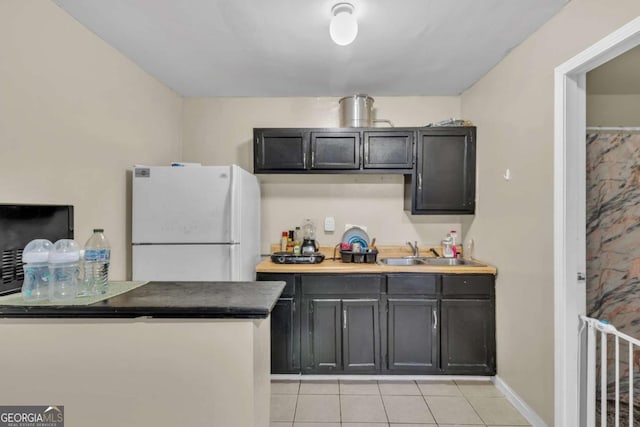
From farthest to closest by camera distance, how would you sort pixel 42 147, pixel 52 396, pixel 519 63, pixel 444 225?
1. pixel 444 225
2. pixel 519 63
3. pixel 42 147
4. pixel 52 396

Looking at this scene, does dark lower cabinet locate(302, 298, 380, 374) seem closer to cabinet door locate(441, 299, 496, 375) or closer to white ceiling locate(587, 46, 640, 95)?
cabinet door locate(441, 299, 496, 375)

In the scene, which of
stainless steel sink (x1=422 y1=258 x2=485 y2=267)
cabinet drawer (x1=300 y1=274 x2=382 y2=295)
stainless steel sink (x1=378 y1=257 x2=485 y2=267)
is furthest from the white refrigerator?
stainless steel sink (x1=422 y1=258 x2=485 y2=267)

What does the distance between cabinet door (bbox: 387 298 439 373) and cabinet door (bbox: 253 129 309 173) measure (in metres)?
1.42

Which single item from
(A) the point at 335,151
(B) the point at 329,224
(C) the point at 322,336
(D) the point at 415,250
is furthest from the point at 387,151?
(C) the point at 322,336

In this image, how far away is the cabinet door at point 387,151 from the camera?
2689 millimetres

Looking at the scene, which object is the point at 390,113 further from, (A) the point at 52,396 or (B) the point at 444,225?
(A) the point at 52,396

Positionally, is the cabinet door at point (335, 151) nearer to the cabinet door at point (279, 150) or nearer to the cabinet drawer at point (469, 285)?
the cabinet door at point (279, 150)

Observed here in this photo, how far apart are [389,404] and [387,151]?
6.52ft

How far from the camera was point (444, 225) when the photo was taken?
301 cm

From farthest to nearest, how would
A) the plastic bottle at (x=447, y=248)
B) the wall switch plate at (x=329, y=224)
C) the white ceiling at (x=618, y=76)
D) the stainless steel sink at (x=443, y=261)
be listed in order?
the wall switch plate at (x=329, y=224), the plastic bottle at (x=447, y=248), the stainless steel sink at (x=443, y=261), the white ceiling at (x=618, y=76)

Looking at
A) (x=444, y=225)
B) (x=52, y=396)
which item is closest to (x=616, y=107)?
(x=444, y=225)

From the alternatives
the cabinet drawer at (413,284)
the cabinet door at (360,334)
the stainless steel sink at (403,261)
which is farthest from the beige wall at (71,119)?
the stainless steel sink at (403,261)

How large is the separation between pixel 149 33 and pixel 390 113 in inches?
82.8

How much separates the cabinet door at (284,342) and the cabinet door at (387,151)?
55.9 inches
